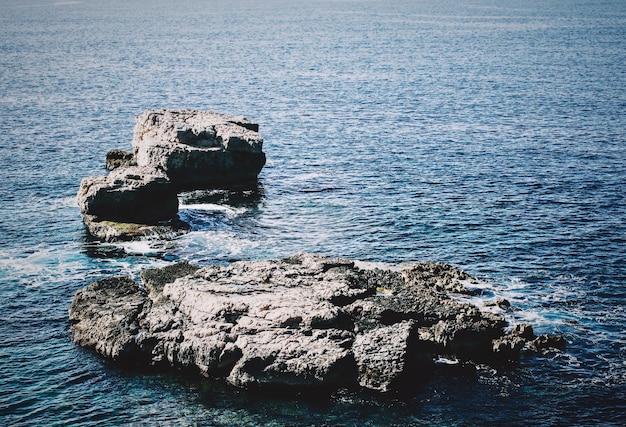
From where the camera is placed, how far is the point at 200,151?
76.2 m

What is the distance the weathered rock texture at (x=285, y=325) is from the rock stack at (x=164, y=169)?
47.3ft

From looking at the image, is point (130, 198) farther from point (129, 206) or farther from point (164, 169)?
point (164, 169)

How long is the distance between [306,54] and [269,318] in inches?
5944

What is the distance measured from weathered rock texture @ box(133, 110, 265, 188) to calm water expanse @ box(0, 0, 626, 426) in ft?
11.1

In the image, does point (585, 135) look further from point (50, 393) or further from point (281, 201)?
point (50, 393)

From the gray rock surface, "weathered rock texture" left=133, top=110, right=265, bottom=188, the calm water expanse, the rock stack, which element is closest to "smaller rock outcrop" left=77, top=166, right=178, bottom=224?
the rock stack

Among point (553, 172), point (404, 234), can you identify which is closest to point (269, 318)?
point (404, 234)

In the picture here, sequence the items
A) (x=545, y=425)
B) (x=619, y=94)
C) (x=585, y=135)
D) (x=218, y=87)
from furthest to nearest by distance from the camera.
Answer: (x=218, y=87) < (x=619, y=94) < (x=585, y=135) < (x=545, y=425)

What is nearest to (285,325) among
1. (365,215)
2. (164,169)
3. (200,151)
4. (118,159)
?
(365,215)

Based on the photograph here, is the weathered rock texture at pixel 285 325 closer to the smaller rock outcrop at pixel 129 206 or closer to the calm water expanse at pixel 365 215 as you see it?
the calm water expanse at pixel 365 215

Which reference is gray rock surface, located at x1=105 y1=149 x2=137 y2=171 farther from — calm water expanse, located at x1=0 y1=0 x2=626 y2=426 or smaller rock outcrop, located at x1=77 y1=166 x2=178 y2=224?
smaller rock outcrop, located at x1=77 y1=166 x2=178 y2=224

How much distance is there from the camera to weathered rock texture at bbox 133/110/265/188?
75875 mm

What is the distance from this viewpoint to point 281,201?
74250 millimetres

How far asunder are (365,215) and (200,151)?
→ 18.3m
